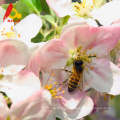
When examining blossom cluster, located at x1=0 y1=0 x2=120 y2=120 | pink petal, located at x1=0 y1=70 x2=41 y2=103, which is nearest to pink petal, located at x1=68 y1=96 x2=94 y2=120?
blossom cluster, located at x1=0 y1=0 x2=120 y2=120

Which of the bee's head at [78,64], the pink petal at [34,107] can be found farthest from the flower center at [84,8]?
the pink petal at [34,107]

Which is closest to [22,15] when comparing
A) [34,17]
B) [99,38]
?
[34,17]

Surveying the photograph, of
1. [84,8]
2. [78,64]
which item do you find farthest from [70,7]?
[78,64]

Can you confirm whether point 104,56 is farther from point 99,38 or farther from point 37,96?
point 37,96

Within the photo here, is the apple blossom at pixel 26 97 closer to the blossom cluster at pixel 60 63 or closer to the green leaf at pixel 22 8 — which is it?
the blossom cluster at pixel 60 63

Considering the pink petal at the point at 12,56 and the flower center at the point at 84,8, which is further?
the flower center at the point at 84,8

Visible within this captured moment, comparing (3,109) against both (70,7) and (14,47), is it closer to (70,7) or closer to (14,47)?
(14,47)
